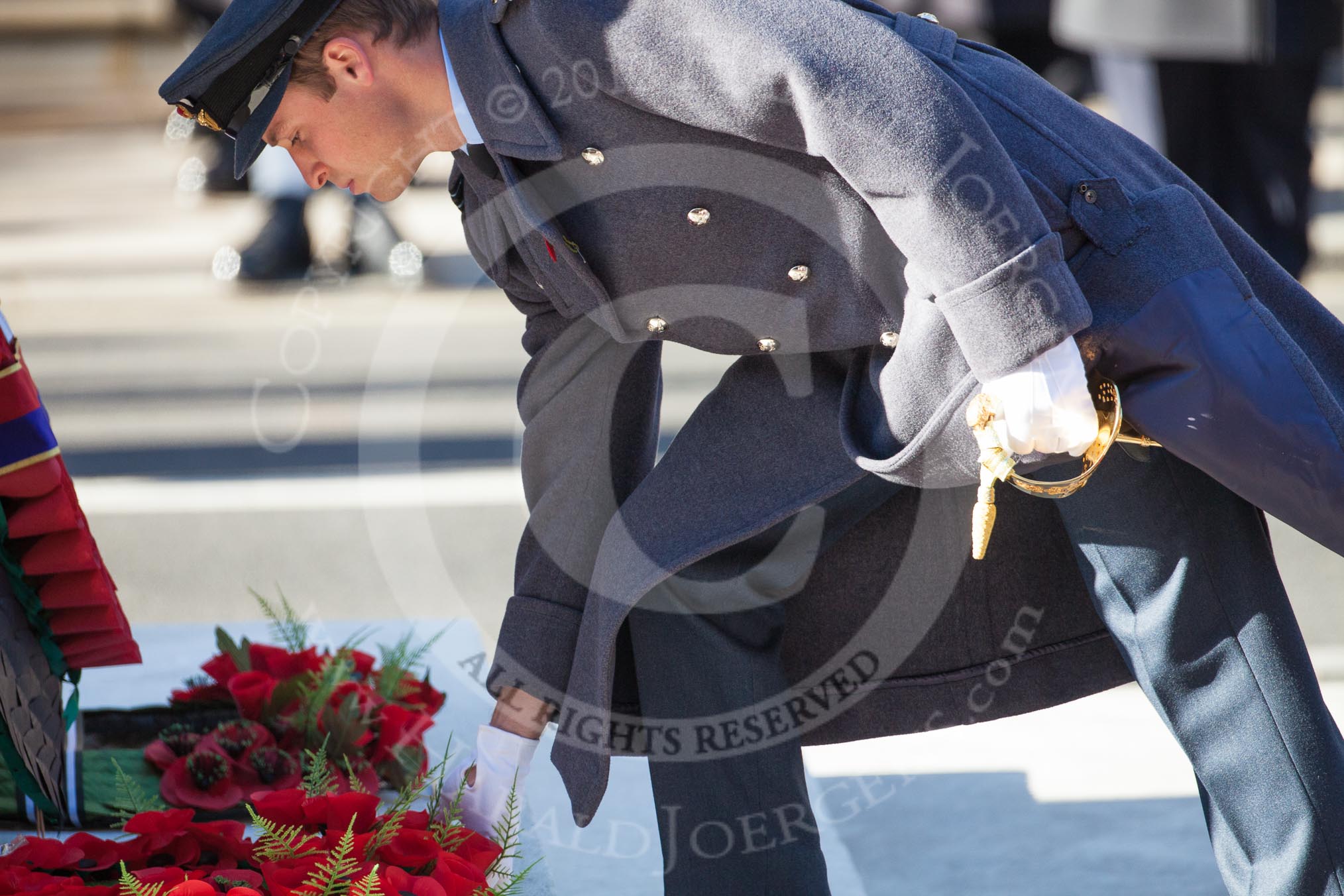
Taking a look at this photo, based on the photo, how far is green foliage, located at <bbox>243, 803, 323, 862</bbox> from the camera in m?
1.67

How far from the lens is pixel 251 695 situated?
7.84 feet

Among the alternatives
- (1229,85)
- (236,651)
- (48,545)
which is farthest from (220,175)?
(48,545)

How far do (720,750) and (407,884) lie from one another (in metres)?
0.39

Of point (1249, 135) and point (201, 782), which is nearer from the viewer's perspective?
point (201, 782)

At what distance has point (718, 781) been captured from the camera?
182cm

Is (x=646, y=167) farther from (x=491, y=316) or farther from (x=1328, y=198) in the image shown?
(x=1328, y=198)

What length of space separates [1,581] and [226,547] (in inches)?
85.6

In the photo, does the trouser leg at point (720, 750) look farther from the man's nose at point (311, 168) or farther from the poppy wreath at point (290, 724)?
the man's nose at point (311, 168)

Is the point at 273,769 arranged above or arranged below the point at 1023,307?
below

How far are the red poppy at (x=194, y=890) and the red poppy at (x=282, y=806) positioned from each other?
223mm

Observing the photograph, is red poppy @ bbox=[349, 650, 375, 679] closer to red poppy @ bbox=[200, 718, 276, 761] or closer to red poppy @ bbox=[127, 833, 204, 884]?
red poppy @ bbox=[200, 718, 276, 761]

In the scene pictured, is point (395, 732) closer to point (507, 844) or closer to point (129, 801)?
point (129, 801)

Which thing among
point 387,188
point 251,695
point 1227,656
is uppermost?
point 387,188

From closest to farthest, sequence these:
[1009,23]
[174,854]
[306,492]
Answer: [174,854], [306,492], [1009,23]
